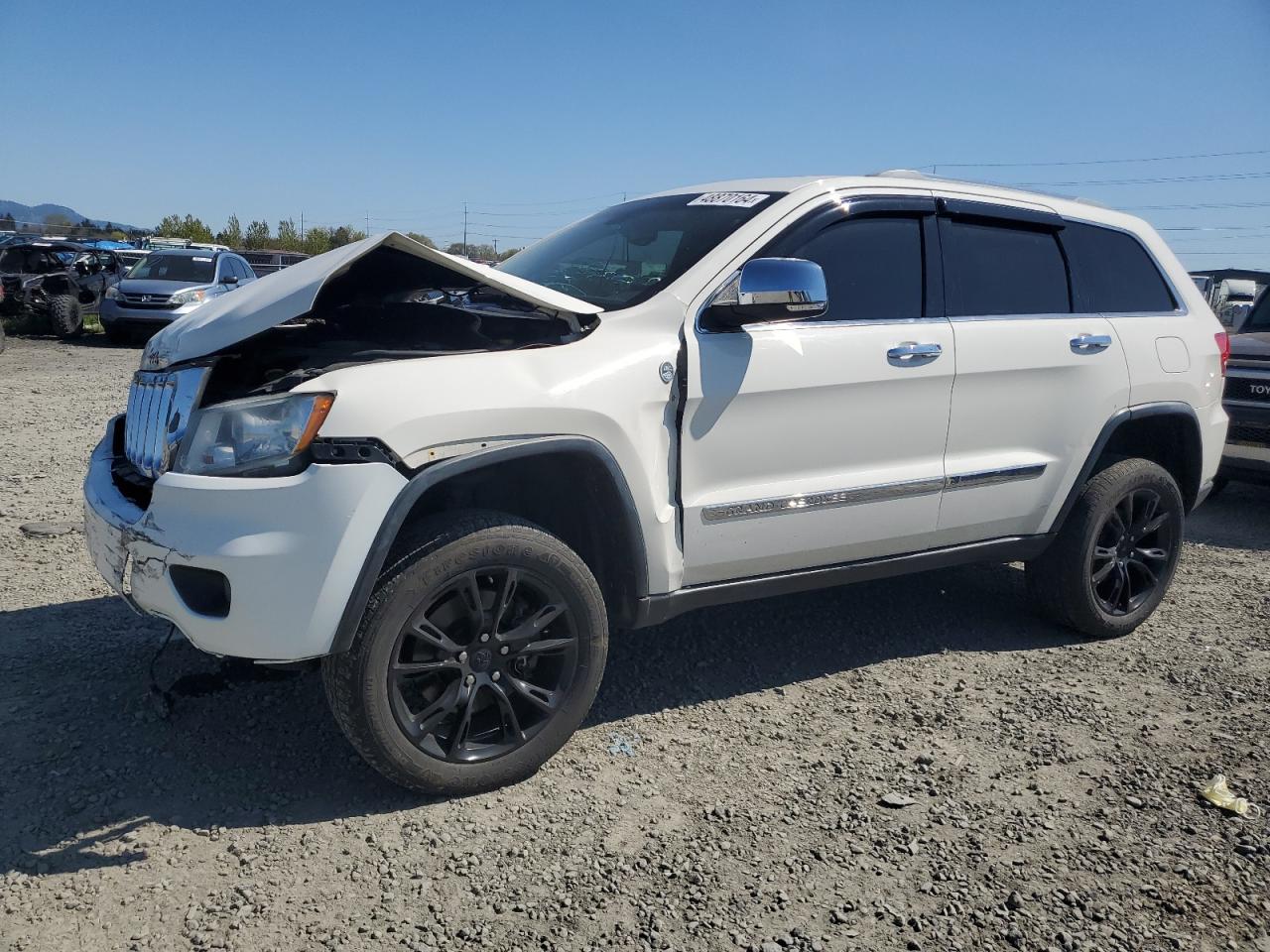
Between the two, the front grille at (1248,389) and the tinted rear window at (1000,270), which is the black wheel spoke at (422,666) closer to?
the tinted rear window at (1000,270)

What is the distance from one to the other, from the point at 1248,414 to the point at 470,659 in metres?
6.41

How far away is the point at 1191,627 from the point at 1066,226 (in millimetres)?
2025

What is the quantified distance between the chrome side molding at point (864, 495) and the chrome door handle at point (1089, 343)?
514 millimetres

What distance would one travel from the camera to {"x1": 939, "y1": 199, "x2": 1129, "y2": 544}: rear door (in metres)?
3.94

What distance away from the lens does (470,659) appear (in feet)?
9.83

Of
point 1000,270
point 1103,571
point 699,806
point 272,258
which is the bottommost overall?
point 699,806

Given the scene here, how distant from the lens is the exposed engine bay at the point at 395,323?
3092 millimetres

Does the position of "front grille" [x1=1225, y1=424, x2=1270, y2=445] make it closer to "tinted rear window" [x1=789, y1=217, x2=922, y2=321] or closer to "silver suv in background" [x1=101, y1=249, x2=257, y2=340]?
"tinted rear window" [x1=789, y1=217, x2=922, y2=321]

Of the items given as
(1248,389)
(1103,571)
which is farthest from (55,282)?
(1103,571)

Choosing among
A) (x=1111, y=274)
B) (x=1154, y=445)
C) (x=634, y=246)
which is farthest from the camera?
(x=1154, y=445)

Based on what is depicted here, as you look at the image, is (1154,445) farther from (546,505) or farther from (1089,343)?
(546,505)

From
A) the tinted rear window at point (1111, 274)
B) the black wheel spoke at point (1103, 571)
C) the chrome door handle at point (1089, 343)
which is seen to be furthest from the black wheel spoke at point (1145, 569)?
the tinted rear window at point (1111, 274)

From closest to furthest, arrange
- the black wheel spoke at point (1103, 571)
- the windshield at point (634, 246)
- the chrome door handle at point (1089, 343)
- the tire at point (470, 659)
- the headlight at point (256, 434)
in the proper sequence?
the headlight at point (256, 434)
the tire at point (470, 659)
the windshield at point (634, 246)
the chrome door handle at point (1089, 343)
the black wheel spoke at point (1103, 571)

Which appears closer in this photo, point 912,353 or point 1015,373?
point 912,353
